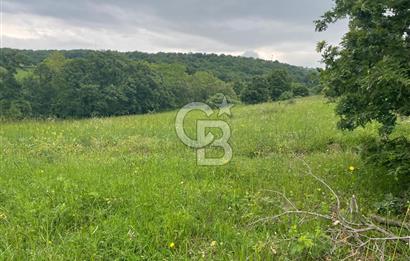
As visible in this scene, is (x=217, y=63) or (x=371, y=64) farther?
(x=217, y=63)

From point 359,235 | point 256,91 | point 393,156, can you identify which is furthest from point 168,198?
point 256,91

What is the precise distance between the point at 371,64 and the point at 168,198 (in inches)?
115

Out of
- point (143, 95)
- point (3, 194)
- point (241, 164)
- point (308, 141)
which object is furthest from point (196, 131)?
point (143, 95)

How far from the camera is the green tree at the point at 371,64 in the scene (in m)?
3.82

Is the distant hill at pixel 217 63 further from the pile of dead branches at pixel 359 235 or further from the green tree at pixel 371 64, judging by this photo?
A: the pile of dead branches at pixel 359 235

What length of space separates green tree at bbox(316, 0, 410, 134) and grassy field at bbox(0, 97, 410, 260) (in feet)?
3.71

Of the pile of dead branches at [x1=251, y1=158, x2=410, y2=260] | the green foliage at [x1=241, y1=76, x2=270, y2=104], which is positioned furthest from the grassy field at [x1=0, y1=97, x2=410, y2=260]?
the green foliage at [x1=241, y1=76, x2=270, y2=104]

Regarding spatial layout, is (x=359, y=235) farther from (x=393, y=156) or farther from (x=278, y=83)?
(x=278, y=83)

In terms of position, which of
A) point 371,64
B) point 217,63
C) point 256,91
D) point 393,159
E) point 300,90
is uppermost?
point 217,63

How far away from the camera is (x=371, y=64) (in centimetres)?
426

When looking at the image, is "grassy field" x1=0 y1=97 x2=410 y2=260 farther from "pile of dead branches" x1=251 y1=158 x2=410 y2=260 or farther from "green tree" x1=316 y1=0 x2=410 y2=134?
"green tree" x1=316 y1=0 x2=410 y2=134

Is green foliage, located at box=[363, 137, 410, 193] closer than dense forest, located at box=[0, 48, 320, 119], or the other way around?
green foliage, located at box=[363, 137, 410, 193]

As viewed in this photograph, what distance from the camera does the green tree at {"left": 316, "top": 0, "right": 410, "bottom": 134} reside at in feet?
12.5

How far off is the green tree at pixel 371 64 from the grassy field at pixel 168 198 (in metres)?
1.13
